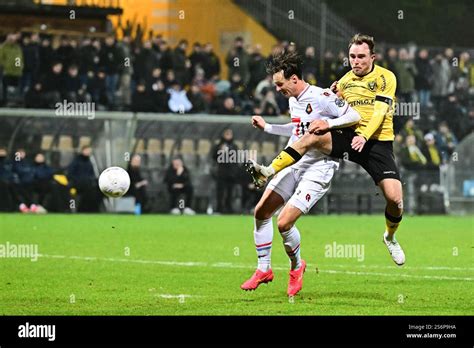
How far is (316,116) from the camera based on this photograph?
11961 millimetres

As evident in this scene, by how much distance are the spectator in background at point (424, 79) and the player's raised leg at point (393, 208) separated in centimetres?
1776

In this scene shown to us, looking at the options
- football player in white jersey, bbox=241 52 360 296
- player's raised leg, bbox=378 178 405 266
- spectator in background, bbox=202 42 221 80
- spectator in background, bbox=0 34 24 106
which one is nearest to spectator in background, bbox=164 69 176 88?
spectator in background, bbox=202 42 221 80

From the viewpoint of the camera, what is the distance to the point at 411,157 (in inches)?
1140

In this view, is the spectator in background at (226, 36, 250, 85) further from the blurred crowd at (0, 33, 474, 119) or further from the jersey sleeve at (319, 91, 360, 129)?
Answer: the jersey sleeve at (319, 91, 360, 129)

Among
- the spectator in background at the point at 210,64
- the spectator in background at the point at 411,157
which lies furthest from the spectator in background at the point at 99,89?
the spectator in background at the point at 411,157

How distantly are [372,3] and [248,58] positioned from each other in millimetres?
7226

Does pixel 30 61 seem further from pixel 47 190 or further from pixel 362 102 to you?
pixel 362 102

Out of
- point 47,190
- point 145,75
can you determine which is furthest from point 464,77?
point 47,190

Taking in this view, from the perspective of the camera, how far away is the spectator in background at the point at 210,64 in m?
29.0

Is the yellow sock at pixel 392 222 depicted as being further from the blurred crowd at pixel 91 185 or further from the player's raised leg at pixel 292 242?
the blurred crowd at pixel 91 185

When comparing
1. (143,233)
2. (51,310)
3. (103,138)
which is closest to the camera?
(51,310)

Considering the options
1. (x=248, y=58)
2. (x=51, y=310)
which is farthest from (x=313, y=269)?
(x=248, y=58)

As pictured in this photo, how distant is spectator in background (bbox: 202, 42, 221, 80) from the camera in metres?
29.0
